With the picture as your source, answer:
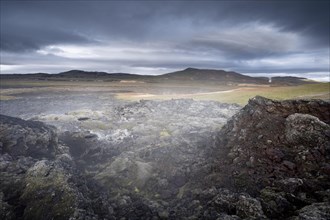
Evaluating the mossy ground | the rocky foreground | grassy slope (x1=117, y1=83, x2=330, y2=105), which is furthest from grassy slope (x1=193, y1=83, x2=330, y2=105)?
the mossy ground

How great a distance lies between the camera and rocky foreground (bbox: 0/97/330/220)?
1046 centimetres

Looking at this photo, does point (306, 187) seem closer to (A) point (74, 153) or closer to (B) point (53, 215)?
(B) point (53, 215)

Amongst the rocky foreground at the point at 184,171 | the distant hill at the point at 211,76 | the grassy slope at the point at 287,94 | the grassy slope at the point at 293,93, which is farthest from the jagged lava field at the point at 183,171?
the distant hill at the point at 211,76

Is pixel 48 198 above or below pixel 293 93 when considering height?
below

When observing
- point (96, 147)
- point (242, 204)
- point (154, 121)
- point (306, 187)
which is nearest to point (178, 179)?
point (242, 204)

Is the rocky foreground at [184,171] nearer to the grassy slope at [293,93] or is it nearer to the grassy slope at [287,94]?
the grassy slope at [287,94]

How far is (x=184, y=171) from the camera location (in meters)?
14.3

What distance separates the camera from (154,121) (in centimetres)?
2633

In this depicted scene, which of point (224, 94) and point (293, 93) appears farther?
point (224, 94)

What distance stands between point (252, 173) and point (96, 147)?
10632 millimetres

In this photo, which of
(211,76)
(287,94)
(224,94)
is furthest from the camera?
(211,76)

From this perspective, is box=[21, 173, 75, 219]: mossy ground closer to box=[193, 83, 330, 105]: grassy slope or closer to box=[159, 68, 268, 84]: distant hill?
box=[193, 83, 330, 105]: grassy slope

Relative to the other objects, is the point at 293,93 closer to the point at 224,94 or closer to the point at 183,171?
the point at 224,94

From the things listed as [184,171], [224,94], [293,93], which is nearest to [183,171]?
[184,171]
